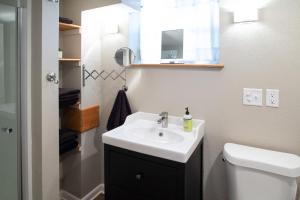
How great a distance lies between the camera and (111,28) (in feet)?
6.27

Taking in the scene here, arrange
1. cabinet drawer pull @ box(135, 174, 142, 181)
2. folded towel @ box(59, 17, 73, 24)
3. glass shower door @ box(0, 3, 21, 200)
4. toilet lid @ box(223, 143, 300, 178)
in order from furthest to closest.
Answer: folded towel @ box(59, 17, 73, 24) → glass shower door @ box(0, 3, 21, 200) → cabinet drawer pull @ box(135, 174, 142, 181) → toilet lid @ box(223, 143, 300, 178)

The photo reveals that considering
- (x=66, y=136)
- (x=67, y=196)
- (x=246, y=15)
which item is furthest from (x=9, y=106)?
(x=246, y=15)

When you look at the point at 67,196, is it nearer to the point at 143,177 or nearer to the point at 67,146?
the point at 67,146

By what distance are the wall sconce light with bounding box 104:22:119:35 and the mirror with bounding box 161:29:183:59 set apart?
47cm

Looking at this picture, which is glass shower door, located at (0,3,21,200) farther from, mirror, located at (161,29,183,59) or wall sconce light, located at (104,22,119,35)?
mirror, located at (161,29,183,59)

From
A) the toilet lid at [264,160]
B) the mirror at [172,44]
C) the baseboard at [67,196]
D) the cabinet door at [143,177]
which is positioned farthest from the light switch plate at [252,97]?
the baseboard at [67,196]

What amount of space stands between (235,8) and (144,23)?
0.75m

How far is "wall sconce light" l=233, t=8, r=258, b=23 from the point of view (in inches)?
51.4

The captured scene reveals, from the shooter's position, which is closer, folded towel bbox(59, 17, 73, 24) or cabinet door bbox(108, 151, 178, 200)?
cabinet door bbox(108, 151, 178, 200)

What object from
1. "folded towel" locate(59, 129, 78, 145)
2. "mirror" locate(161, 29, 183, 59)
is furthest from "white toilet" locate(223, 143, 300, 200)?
"folded towel" locate(59, 129, 78, 145)

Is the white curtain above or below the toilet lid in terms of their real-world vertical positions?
above

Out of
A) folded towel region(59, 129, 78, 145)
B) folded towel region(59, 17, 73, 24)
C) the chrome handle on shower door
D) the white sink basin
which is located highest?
folded towel region(59, 17, 73, 24)

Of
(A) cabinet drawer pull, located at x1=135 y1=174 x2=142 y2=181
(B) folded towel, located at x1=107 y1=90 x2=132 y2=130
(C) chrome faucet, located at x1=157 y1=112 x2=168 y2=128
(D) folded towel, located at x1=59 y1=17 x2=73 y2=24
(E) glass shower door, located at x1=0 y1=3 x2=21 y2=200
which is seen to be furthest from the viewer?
(B) folded towel, located at x1=107 y1=90 x2=132 y2=130

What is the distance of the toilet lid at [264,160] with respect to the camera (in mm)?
1111
